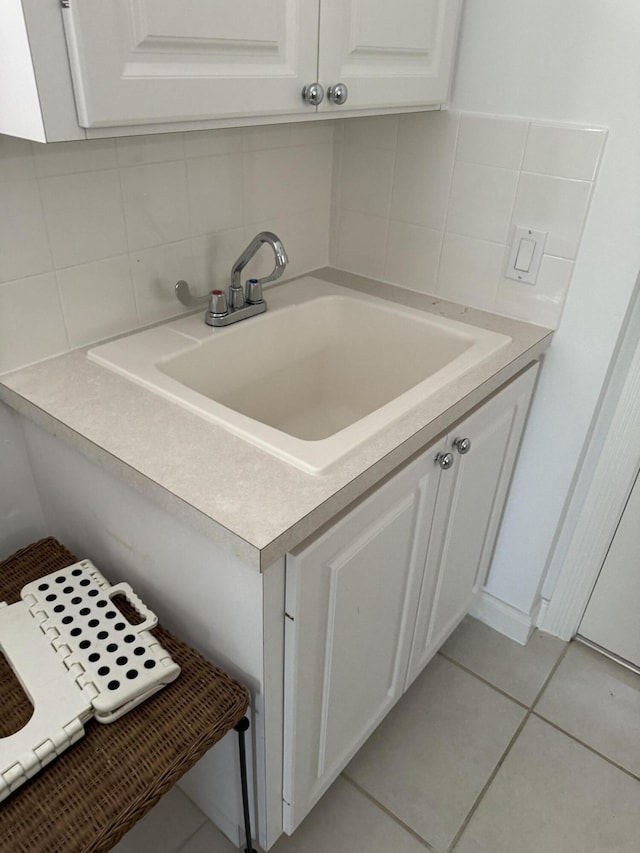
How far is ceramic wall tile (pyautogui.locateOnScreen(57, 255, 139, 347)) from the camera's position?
42.3 inches

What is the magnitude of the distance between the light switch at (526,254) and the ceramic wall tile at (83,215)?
2.59 feet

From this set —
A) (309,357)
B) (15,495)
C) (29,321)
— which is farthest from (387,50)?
(15,495)

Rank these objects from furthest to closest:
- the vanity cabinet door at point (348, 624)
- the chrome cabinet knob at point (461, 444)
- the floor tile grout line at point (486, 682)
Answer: the floor tile grout line at point (486, 682)
the chrome cabinet knob at point (461, 444)
the vanity cabinet door at point (348, 624)

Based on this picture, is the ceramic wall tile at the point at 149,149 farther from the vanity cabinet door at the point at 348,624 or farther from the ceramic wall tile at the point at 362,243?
the vanity cabinet door at the point at 348,624

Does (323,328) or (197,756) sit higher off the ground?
(323,328)

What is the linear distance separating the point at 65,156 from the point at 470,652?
58.1 inches

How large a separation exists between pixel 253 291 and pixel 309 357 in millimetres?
219

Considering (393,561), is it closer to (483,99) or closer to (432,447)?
(432,447)

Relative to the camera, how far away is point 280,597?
82cm

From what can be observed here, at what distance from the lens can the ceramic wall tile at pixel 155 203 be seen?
110 centimetres

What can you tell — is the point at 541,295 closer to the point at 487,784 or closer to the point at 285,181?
the point at 285,181

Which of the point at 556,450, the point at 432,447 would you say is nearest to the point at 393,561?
the point at 432,447

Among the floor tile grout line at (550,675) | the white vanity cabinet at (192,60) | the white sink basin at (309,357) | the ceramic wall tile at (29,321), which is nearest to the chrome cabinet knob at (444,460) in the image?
the white sink basin at (309,357)

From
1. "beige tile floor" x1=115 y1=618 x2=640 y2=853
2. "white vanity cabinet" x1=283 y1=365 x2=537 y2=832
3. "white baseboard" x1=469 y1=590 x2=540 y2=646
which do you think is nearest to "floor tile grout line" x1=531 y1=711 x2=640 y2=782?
"beige tile floor" x1=115 y1=618 x2=640 y2=853
